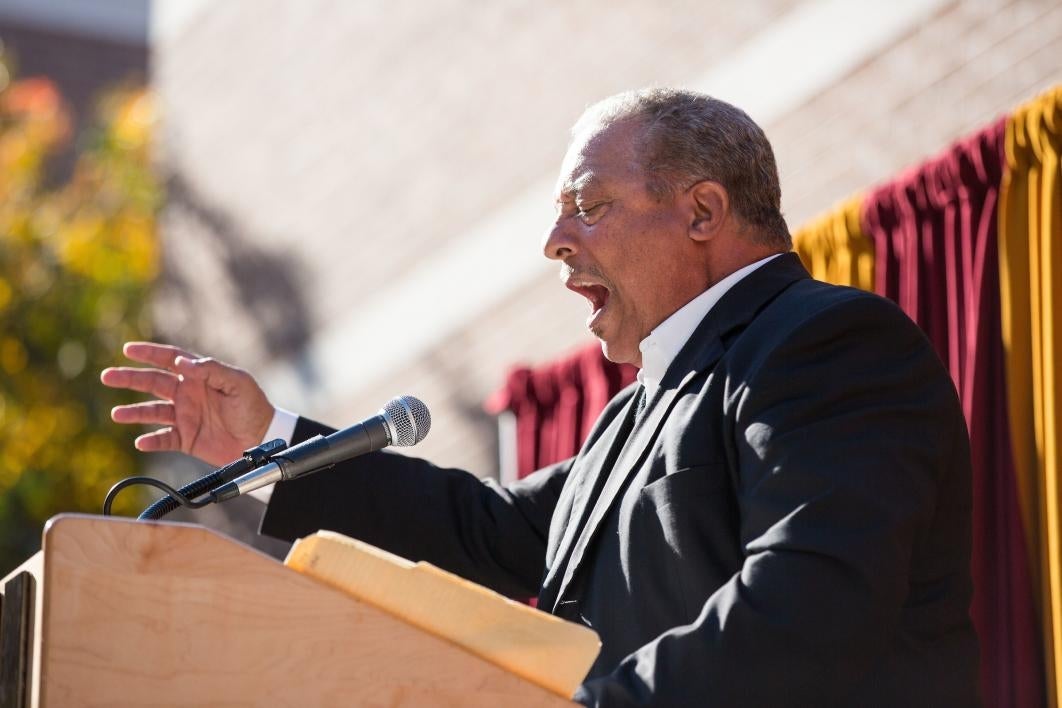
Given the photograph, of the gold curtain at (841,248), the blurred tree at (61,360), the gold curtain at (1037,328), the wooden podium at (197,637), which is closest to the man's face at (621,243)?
the gold curtain at (1037,328)

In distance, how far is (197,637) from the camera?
71.4 inches

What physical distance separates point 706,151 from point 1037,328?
41.4 inches

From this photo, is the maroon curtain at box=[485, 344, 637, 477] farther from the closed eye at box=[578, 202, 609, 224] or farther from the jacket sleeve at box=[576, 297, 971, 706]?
the jacket sleeve at box=[576, 297, 971, 706]

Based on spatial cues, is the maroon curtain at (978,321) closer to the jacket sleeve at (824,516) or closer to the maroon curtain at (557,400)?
the jacket sleeve at (824,516)

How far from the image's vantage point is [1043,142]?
3451mm

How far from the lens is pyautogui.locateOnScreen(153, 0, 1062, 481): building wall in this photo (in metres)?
4.49

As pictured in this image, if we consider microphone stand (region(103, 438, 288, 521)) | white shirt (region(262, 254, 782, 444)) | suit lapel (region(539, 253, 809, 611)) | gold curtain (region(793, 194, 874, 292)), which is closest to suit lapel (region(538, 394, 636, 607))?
suit lapel (region(539, 253, 809, 611))

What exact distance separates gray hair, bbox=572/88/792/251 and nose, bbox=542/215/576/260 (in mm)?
193

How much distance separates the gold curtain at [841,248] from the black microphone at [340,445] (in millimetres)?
1748

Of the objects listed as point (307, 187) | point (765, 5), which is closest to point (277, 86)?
point (307, 187)

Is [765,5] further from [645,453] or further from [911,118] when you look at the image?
[645,453]

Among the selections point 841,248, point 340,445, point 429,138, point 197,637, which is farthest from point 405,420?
point 429,138

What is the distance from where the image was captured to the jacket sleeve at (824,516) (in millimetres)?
2012

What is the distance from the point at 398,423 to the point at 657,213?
26.7 inches
